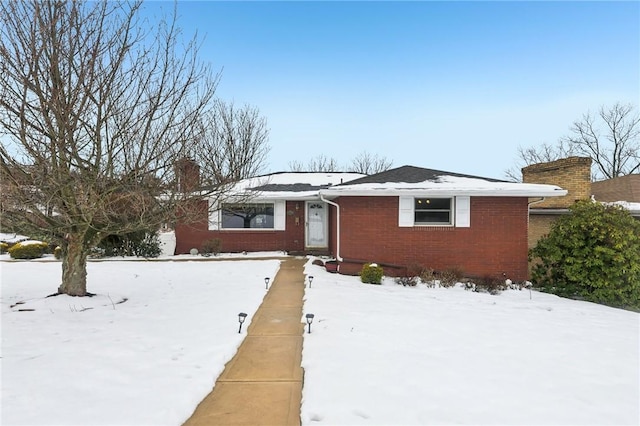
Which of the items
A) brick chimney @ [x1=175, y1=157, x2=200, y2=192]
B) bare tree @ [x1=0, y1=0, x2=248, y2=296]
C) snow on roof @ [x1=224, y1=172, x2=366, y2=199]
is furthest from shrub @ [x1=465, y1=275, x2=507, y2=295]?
bare tree @ [x1=0, y1=0, x2=248, y2=296]

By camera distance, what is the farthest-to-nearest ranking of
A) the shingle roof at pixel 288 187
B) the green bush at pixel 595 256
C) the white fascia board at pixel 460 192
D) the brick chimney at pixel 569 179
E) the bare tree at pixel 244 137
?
the bare tree at pixel 244 137
the shingle roof at pixel 288 187
the brick chimney at pixel 569 179
the white fascia board at pixel 460 192
the green bush at pixel 595 256

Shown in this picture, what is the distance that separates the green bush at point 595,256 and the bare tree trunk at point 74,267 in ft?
39.5

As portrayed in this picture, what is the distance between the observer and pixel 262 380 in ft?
11.6

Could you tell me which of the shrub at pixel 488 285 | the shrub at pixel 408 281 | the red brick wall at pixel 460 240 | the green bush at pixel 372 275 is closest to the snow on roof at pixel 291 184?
the red brick wall at pixel 460 240

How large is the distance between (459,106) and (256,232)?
2028 cm

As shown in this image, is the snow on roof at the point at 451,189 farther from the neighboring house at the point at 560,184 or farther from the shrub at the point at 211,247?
the shrub at the point at 211,247

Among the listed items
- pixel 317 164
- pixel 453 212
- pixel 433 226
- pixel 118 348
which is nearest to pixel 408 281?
pixel 433 226

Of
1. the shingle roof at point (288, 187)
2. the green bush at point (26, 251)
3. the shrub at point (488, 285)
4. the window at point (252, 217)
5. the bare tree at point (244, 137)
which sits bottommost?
the shrub at point (488, 285)

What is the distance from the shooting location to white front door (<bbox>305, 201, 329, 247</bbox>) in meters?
13.6

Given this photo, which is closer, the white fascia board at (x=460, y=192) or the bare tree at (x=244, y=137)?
the white fascia board at (x=460, y=192)

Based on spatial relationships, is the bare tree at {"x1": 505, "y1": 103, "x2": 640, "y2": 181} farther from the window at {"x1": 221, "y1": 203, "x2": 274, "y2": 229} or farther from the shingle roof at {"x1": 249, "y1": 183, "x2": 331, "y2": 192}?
the window at {"x1": 221, "y1": 203, "x2": 274, "y2": 229}

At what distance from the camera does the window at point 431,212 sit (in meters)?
10.2

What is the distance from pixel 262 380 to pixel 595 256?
966 cm

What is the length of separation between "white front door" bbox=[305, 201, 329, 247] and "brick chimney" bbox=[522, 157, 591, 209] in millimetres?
8582
